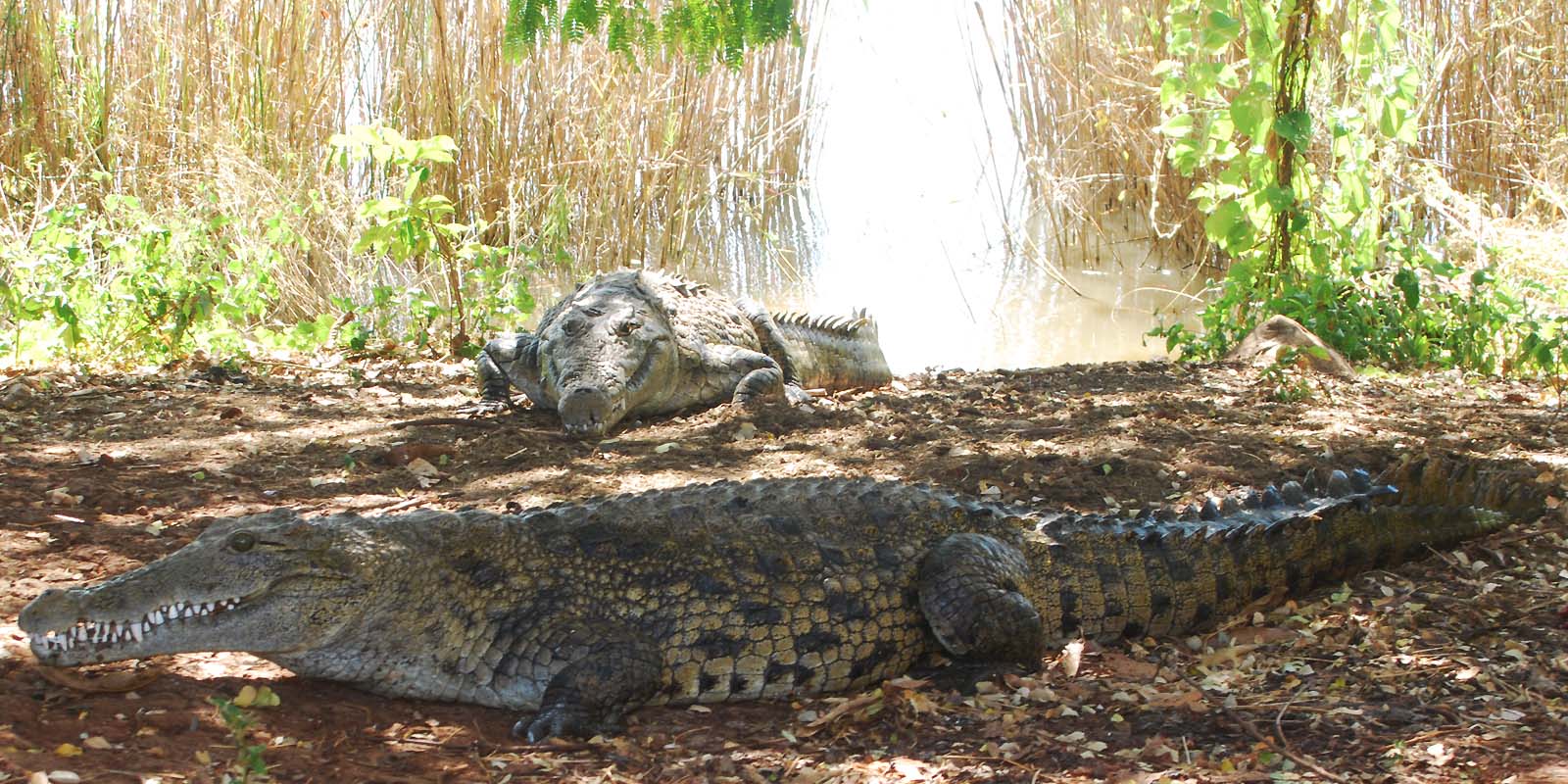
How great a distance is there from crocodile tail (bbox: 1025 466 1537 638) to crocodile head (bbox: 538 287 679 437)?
10.3 feet

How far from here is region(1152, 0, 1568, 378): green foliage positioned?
26.1 feet

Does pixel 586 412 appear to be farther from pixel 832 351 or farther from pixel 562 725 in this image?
pixel 562 725

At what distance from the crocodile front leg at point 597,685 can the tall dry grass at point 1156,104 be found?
28.3ft

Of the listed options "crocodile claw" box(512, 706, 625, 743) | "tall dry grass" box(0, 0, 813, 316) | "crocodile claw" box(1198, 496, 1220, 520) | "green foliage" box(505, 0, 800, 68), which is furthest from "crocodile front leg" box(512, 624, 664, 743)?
"tall dry grass" box(0, 0, 813, 316)

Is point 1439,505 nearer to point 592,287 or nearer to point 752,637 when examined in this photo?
point 752,637

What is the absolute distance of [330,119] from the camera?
10.8 metres

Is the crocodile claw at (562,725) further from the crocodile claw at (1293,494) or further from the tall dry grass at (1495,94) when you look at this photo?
the tall dry grass at (1495,94)

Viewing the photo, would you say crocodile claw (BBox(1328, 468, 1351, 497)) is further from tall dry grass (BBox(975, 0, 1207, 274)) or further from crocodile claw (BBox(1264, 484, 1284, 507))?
tall dry grass (BBox(975, 0, 1207, 274))

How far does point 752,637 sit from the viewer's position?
12.2 feet

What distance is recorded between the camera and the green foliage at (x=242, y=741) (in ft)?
9.36

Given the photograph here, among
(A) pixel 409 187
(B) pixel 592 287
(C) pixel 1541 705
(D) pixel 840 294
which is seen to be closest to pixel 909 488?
(C) pixel 1541 705

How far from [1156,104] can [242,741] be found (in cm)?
1093

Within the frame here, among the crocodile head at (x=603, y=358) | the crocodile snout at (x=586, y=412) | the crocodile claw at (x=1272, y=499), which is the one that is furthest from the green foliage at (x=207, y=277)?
the crocodile claw at (x=1272, y=499)

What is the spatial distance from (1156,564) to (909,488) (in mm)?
815
